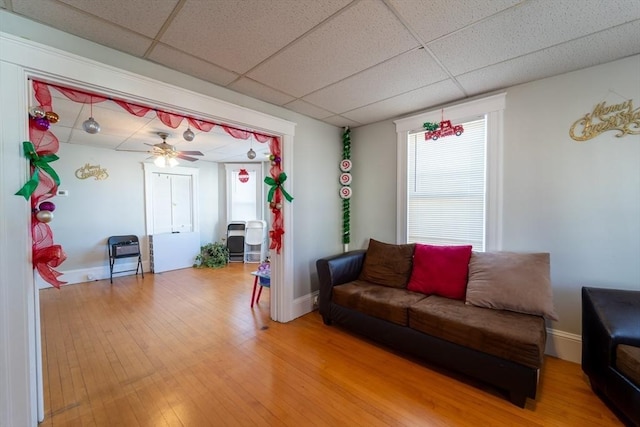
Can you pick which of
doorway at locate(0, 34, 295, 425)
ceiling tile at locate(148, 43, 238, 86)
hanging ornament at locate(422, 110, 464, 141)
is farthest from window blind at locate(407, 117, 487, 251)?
doorway at locate(0, 34, 295, 425)

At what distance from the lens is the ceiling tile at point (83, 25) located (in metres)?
1.44

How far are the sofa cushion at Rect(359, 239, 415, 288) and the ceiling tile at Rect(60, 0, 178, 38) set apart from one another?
2.76 meters

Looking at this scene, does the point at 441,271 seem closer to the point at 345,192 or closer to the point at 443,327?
the point at 443,327

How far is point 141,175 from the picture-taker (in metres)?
5.27

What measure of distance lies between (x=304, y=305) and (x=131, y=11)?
3049mm

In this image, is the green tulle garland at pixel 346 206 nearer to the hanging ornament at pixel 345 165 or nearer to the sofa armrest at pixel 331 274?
the hanging ornament at pixel 345 165

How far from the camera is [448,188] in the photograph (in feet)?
9.66

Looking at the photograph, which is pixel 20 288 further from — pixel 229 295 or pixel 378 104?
pixel 378 104

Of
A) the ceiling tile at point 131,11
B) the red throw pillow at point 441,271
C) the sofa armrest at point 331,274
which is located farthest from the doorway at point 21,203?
the red throw pillow at point 441,271

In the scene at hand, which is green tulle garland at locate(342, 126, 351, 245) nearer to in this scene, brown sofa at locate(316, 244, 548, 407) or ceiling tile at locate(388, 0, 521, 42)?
brown sofa at locate(316, 244, 548, 407)

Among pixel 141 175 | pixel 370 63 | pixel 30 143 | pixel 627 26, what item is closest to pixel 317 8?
pixel 370 63

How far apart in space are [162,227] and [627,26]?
683cm

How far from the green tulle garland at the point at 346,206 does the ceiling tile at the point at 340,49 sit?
1.30m

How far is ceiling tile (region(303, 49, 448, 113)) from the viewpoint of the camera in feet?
6.64
